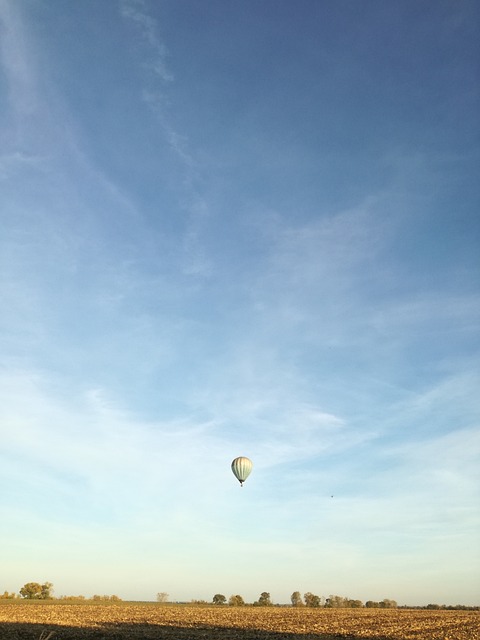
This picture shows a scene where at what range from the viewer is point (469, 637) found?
1428 inches

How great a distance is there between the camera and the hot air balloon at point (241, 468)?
201 ft

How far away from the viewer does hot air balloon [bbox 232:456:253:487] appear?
6139 centimetres

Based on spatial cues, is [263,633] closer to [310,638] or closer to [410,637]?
[310,638]

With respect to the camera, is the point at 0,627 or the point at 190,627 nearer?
the point at 0,627

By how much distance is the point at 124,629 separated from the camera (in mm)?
42344

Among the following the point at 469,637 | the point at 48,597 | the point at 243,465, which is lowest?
the point at 469,637

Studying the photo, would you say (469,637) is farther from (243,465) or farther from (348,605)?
(348,605)

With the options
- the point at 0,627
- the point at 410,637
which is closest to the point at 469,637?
the point at 410,637

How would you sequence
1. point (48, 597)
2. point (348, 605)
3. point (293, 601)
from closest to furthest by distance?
point (48, 597) < point (348, 605) < point (293, 601)

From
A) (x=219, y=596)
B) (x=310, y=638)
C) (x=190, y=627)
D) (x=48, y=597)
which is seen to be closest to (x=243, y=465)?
(x=190, y=627)

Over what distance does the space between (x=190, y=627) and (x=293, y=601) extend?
353ft

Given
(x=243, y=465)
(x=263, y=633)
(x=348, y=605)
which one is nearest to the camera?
(x=263, y=633)

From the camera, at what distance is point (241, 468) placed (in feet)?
202

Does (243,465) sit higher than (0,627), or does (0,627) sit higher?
(243,465)
